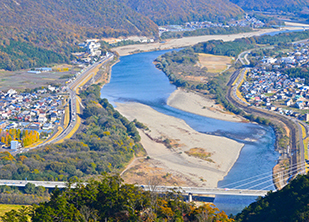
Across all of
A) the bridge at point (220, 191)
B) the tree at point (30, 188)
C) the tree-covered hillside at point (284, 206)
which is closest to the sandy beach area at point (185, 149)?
the bridge at point (220, 191)

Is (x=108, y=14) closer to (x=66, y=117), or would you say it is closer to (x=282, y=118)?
(x=66, y=117)

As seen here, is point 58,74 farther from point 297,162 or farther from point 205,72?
point 297,162

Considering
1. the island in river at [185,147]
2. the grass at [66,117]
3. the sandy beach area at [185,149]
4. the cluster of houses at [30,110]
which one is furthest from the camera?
the grass at [66,117]

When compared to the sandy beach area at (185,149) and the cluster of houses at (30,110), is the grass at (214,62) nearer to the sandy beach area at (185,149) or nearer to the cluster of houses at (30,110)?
the sandy beach area at (185,149)

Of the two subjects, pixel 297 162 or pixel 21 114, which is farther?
pixel 21 114

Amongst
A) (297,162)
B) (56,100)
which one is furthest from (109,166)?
(56,100)

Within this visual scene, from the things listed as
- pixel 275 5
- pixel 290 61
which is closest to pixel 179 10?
pixel 275 5
